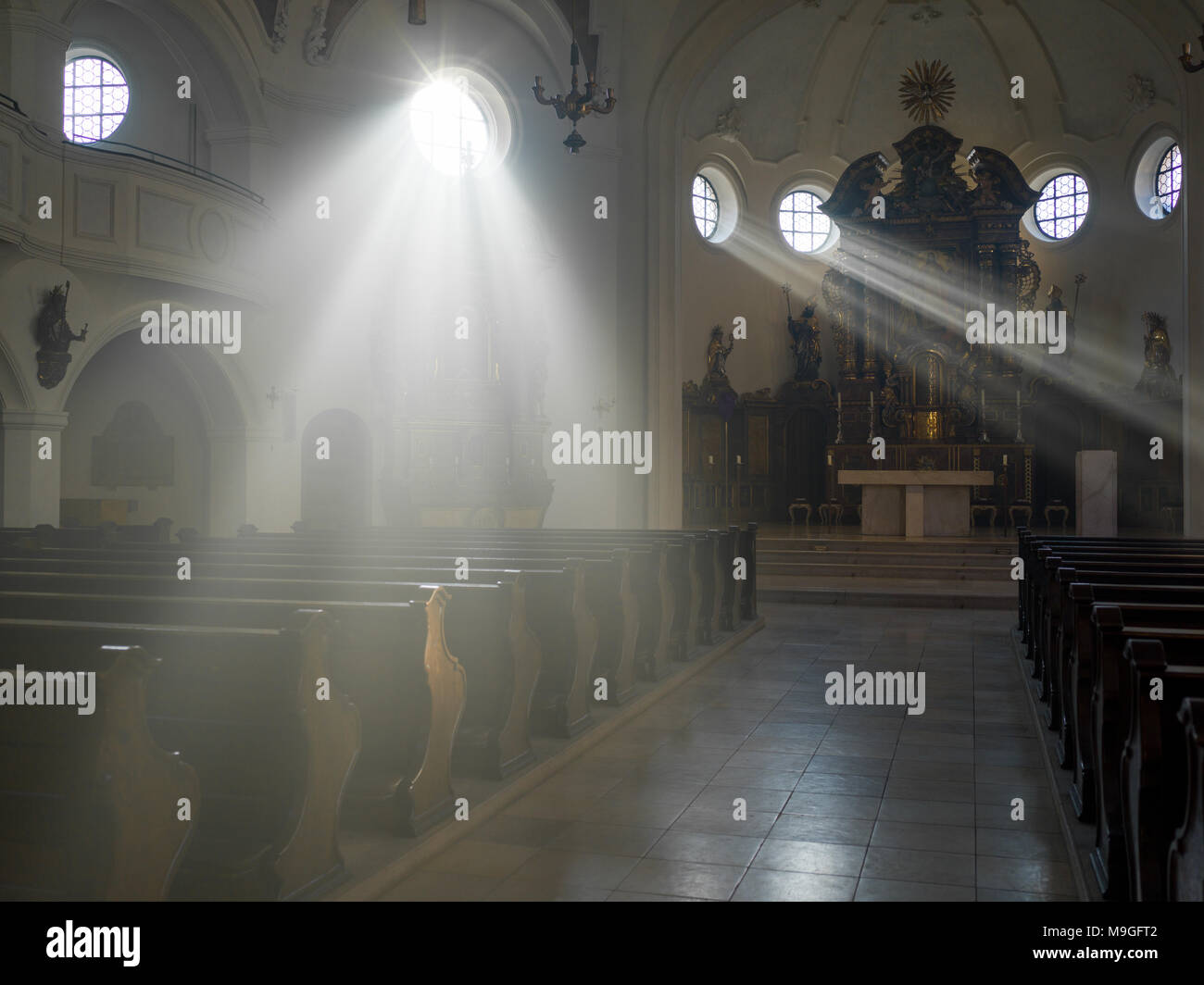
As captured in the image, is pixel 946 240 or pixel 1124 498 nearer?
pixel 1124 498

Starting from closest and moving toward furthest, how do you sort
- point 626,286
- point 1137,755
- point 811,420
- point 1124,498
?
point 1137,755, point 626,286, point 1124,498, point 811,420

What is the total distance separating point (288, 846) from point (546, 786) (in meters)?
1.66

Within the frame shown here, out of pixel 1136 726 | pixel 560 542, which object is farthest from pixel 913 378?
pixel 1136 726

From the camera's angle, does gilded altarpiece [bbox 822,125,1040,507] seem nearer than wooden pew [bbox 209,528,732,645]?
No

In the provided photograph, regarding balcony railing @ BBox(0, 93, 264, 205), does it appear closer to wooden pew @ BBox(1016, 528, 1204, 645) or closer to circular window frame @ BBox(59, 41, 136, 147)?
circular window frame @ BBox(59, 41, 136, 147)

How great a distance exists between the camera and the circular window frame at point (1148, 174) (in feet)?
60.1

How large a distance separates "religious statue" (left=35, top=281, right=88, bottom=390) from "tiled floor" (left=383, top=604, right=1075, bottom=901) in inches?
265

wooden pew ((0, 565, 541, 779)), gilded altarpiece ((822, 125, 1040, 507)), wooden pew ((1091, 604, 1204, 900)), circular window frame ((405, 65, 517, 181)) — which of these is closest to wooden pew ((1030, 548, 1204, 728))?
wooden pew ((1091, 604, 1204, 900))

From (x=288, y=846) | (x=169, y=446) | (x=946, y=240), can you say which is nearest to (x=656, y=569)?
(x=288, y=846)

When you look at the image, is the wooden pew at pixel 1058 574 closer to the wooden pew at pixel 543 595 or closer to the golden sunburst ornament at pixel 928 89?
the wooden pew at pixel 543 595

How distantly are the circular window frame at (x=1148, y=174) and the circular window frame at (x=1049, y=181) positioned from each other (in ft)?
2.63

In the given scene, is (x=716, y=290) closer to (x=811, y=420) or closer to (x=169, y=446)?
(x=811, y=420)

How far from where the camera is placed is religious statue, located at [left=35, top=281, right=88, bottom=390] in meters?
9.47
